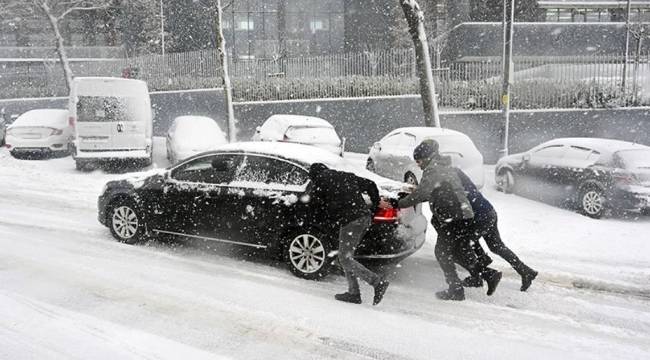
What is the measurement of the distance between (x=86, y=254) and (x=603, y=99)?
16.5 meters

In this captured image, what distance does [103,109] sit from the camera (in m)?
15.2

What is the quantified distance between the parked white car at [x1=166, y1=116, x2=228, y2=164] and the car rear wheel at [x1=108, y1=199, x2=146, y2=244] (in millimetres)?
6746

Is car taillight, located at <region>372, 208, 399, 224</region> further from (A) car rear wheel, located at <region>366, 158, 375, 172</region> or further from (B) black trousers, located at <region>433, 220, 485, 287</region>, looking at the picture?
(A) car rear wheel, located at <region>366, 158, 375, 172</region>

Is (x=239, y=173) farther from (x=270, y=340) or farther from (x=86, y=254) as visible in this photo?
(x=270, y=340)

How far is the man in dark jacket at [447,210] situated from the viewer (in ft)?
22.5

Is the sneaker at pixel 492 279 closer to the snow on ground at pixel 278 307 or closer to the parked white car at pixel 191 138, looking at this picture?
the snow on ground at pixel 278 307

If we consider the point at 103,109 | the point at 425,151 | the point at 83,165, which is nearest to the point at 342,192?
the point at 425,151

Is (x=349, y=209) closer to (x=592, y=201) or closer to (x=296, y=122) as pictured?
(x=592, y=201)

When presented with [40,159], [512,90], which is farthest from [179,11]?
[512,90]

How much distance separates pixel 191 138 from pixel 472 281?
436 inches

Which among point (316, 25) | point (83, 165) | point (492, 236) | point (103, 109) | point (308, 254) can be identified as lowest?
point (308, 254)

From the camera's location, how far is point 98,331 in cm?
579

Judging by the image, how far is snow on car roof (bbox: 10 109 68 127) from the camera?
18.2 meters

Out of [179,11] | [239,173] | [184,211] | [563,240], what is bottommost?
[563,240]
